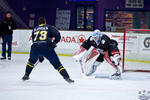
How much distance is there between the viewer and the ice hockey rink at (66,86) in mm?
6074

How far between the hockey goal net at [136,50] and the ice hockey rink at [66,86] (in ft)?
2.38

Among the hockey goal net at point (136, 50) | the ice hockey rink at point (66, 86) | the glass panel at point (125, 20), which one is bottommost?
the ice hockey rink at point (66, 86)

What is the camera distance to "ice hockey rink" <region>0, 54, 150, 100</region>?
6.07 metres

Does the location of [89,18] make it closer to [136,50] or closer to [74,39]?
[74,39]

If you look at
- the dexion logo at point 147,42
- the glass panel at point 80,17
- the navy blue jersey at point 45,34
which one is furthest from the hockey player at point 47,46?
the glass panel at point 80,17

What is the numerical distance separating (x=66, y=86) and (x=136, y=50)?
13.4 ft

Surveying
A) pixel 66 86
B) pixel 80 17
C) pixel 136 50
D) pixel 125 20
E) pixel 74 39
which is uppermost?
pixel 80 17

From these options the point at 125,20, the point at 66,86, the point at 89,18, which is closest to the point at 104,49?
the point at 66,86

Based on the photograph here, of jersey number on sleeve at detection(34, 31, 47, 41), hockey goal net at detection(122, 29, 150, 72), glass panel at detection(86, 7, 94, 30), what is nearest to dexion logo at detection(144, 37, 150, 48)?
hockey goal net at detection(122, 29, 150, 72)

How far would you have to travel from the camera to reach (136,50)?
10680mm

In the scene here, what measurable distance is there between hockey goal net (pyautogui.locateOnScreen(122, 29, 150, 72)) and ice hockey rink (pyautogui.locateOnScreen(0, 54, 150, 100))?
72 cm

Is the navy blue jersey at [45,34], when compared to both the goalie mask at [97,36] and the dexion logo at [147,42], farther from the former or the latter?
the dexion logo at [147,42]

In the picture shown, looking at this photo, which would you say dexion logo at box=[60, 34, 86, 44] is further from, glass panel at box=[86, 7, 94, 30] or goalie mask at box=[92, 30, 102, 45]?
goalie mask at box=[92, 30, 102, 45]

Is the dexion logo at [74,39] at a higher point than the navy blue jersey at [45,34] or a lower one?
lower
